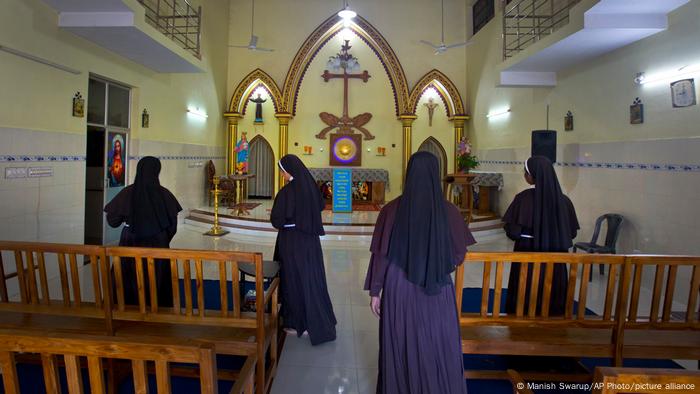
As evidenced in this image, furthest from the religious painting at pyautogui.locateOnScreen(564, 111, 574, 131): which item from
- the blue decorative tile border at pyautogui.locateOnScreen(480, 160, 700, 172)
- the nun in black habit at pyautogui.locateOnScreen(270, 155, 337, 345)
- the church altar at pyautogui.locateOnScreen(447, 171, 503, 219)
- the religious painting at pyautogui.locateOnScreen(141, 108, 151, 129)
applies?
the religious painting at pyautogui.locateOnScreen(141, 108, 151, 129)

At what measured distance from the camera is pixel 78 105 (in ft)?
16.8

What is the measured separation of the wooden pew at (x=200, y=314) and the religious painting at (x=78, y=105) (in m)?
3.67

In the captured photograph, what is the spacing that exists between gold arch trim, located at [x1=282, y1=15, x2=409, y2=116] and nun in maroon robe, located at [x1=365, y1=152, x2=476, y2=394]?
9.55 metres

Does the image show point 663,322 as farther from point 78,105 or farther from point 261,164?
point 261,164

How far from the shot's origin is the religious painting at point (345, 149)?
1142cm

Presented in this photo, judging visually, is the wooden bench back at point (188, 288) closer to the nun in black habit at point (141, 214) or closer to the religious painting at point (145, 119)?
the nun in black habit at point (141, 214)

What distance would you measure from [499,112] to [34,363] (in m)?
8.96

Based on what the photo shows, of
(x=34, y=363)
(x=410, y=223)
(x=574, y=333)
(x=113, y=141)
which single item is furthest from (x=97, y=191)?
(x=574, y=333)

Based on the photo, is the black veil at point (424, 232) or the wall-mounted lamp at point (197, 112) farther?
the wall-mounted lamp at point (197, 112)

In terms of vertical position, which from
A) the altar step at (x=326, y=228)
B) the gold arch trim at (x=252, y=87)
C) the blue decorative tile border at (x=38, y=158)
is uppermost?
the gold arch trim at (x=252, y=87)

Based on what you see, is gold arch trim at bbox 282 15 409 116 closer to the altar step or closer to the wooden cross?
the wooden cross

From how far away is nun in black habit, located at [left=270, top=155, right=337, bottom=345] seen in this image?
308 centimetres

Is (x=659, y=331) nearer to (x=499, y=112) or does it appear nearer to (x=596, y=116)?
(x=596, y=116)

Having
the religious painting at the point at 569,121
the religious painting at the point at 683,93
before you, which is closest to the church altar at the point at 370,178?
the religious painting at the point at 569,121
